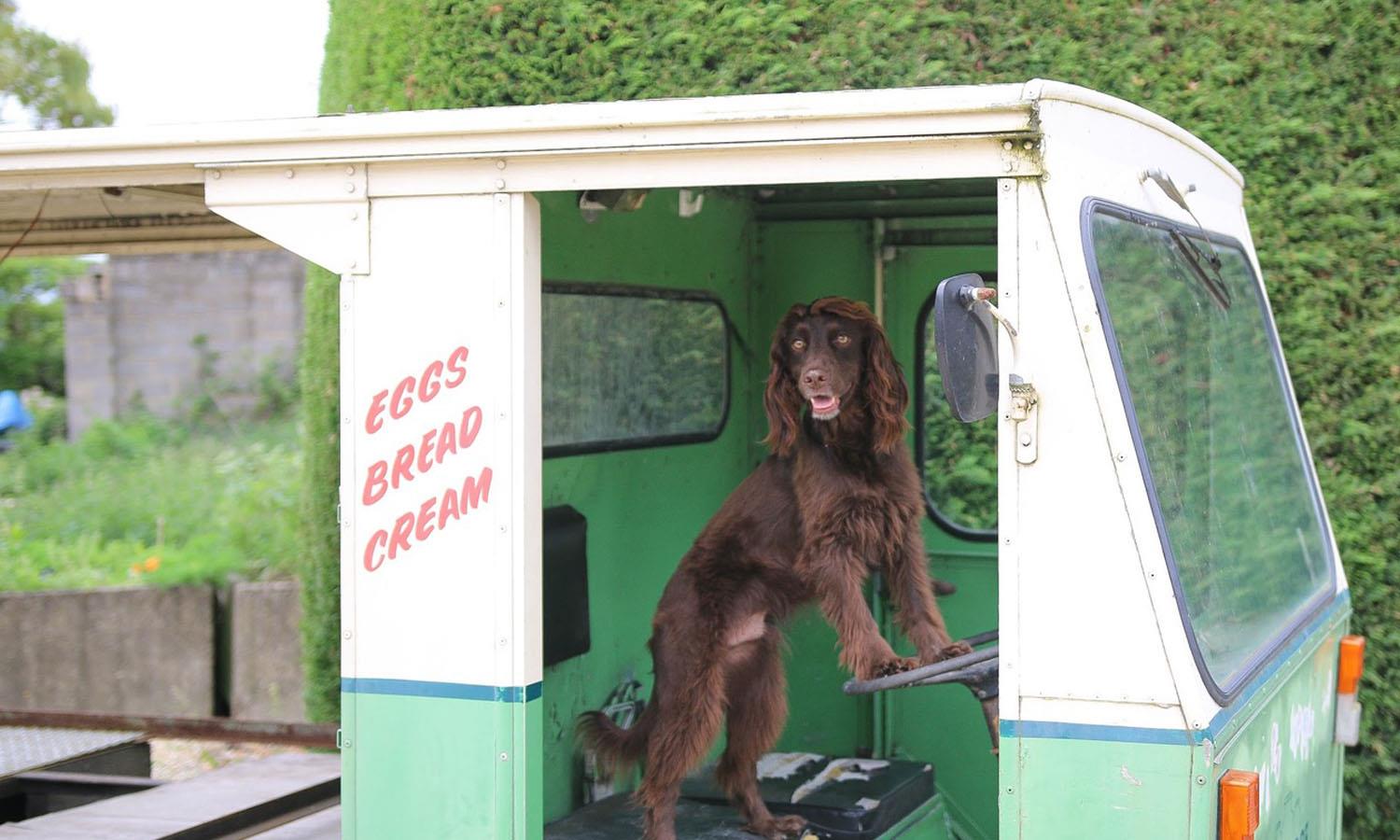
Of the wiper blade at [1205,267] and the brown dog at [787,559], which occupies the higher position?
the wiper blade at [1205,267]

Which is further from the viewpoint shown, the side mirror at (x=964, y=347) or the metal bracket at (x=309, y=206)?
the metal bracket at (x=309, y=206)

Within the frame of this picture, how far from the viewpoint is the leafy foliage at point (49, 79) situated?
14.5m

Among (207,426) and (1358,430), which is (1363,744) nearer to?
(1358,430)

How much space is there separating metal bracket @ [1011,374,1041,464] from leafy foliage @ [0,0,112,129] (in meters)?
13.7

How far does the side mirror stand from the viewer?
2551 millimetres

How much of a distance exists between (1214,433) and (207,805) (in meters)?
2.73

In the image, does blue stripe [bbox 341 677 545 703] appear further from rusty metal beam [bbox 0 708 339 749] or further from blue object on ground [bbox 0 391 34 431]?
blue object on ground [bbox 0 391 34 431]

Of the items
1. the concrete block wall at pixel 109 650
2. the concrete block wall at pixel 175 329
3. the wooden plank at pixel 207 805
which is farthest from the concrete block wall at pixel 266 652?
the concrete block wall at pixel 175 329

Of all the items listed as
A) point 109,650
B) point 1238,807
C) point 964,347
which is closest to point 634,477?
point 964,347

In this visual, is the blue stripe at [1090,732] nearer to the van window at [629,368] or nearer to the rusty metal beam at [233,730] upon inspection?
the van window at [629,368]

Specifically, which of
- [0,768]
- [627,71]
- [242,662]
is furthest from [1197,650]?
[242,662]

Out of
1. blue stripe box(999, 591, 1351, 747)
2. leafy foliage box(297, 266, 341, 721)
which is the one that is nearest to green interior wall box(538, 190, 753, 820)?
blue stripe box(999, 591, 1351, 747)

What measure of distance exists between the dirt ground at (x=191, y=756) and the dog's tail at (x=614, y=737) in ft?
9.54

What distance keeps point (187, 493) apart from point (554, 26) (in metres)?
5.67
